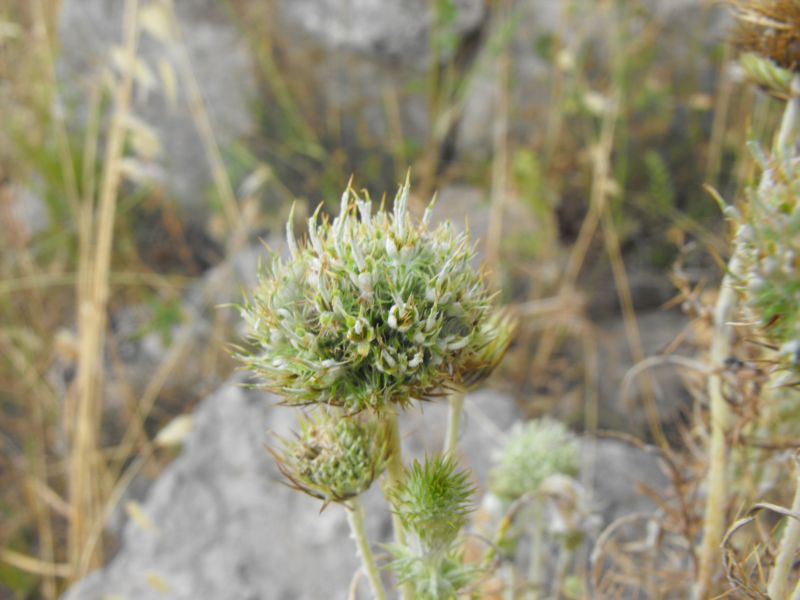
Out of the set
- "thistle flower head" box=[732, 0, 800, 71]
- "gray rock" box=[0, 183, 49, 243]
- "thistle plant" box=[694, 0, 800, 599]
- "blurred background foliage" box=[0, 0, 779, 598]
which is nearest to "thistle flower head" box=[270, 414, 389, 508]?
"thistle plant" box=[694, 0, 800, 599]

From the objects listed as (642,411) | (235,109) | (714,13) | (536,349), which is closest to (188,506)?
(536,349)

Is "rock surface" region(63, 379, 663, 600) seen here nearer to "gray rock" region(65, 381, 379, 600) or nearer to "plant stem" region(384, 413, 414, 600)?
"gray rock" region(65, 381, 379, 600)

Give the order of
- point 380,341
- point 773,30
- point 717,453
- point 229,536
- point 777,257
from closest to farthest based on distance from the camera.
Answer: point 777,257
point 380,341
point 773,30
point 717,453
point 229,536

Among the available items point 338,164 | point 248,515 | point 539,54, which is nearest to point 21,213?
point 338,164

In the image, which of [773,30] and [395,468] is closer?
[395,468]

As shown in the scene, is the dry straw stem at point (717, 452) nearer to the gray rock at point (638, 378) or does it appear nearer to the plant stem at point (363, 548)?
the plant stem at point (363, 548)

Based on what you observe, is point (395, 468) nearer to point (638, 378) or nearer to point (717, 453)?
point (717, 453)

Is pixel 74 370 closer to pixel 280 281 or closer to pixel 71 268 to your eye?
pixel 71 268
